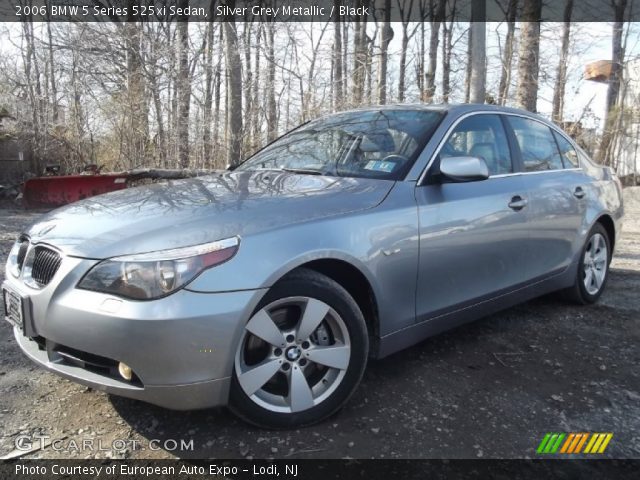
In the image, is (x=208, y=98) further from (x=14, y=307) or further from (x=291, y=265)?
(x=291, y=265)

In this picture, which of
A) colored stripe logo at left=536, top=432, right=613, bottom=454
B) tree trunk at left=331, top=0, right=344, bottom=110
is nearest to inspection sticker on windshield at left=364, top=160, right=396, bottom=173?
colored stripe logo at left=536, top=432, right=613, bottom=454

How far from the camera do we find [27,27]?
17188 millimetres

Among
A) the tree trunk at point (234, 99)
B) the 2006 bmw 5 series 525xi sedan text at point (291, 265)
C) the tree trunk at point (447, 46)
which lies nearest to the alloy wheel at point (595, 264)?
the 2006 bmw 5 series 525xi sedan text at point (291, 265)

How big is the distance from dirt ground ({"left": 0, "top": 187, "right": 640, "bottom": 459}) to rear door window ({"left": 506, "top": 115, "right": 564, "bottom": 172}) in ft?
4.31

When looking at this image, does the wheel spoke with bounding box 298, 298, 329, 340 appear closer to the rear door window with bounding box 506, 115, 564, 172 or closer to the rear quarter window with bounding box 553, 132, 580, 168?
the rear door window with bounding box 506, 115, 564, 172

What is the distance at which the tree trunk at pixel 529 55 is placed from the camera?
8781mm

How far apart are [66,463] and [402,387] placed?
171 centimetres

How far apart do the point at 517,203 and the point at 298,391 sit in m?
2.05

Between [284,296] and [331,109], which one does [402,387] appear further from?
[331,109]

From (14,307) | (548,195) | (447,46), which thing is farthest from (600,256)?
(447,46)

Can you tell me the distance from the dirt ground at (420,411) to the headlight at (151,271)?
0.77 metres

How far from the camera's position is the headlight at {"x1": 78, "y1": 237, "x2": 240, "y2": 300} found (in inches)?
78.0

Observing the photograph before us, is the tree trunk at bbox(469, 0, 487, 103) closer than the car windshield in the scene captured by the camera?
No

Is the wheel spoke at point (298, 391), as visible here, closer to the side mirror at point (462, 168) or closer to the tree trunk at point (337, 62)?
the side mirror at point (462, 168)
